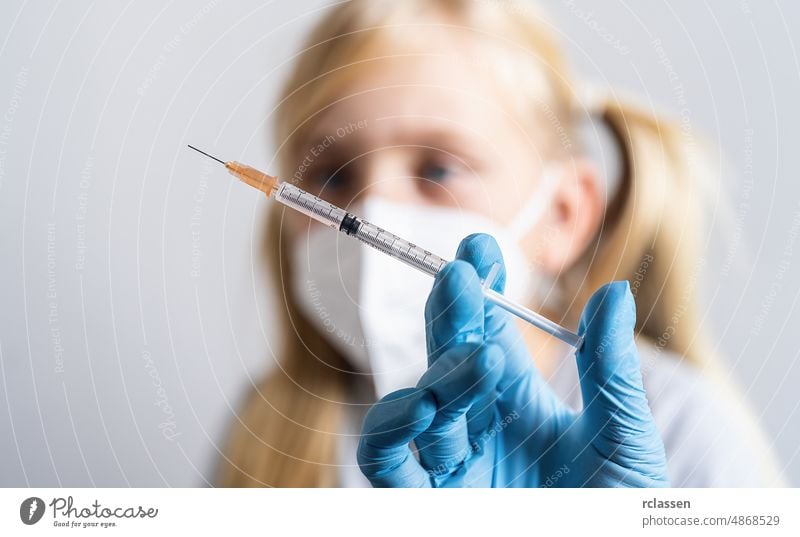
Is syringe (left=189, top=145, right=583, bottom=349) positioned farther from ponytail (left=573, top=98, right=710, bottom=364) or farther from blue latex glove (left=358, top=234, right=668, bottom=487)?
ponytail (left=573, top=98, right=710, bottom=364)

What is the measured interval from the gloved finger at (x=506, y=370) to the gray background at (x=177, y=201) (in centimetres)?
34

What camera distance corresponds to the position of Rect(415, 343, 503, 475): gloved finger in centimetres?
66

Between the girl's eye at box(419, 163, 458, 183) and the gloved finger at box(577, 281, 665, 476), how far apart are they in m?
0.31

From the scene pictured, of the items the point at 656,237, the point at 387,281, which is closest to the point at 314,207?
the point at 387,281

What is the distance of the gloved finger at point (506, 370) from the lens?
2.53 feet

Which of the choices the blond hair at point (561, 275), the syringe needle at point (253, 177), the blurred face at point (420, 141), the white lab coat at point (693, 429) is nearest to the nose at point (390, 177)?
the blurred face at point (420, 141)

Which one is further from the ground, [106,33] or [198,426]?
[106,33]

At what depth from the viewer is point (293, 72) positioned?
968 millimetres

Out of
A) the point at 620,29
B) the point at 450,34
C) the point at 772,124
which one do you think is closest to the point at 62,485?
the point at 450,34

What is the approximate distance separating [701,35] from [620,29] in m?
0.12

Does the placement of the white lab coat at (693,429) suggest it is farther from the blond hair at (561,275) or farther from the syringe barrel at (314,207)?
the syringe barrel at (314,207)

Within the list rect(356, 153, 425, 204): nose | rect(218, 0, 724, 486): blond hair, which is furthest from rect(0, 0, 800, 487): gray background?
rect(356, 153, 425, 204): nose
